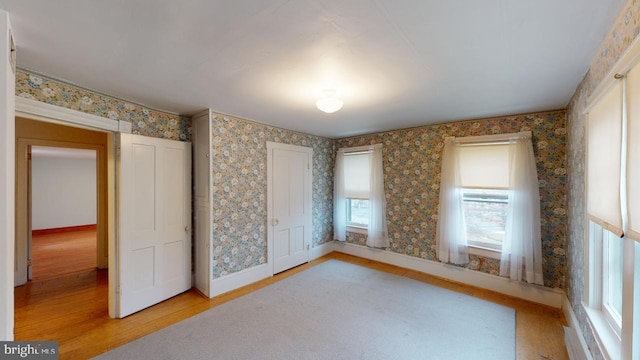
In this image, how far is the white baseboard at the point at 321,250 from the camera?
4.56 meters

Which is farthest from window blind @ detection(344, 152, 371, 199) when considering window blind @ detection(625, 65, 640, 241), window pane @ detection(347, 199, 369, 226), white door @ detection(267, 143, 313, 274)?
window blind @ detection(625, 65, 640, 241)

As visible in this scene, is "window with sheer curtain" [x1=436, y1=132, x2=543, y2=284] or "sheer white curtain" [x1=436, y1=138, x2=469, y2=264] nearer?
"window with sheer curtain" [x1=436, y1=132, x2=543, y2=284]

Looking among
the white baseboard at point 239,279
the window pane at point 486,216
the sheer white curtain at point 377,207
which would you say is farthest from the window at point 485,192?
the white baseboard at point 239,279

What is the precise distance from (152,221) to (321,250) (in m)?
2.97

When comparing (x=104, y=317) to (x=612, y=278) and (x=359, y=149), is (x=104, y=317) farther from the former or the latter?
(x=612, y=278)

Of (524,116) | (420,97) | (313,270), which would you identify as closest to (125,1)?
(420,97)

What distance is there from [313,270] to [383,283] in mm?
1154

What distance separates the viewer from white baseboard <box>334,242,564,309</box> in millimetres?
2929

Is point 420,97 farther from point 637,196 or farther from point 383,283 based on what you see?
point 383,283

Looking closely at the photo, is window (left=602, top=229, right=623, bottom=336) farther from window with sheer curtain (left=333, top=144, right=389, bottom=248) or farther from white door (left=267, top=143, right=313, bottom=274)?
white door (left=267, top=143, right=313, bottom=274)

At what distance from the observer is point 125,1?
3.88 feet

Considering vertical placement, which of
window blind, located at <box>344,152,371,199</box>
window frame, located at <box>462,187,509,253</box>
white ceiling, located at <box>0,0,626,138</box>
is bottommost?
window frame, located at <box>462,187,509,253</box>

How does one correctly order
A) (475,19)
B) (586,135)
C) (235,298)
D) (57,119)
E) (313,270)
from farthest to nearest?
1. (313,270)
2. (235,298)
3. (57,119)
4. (586,135)
5. (475,19)

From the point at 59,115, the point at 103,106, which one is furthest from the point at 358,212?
the point at 59,115
